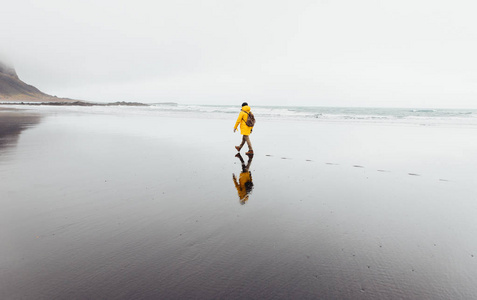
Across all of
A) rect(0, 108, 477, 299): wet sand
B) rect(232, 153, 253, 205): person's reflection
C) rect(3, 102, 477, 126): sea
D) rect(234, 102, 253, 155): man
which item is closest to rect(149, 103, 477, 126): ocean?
rect(3, 102, 477, 126): sea

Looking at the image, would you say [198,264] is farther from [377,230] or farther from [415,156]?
[415,156]

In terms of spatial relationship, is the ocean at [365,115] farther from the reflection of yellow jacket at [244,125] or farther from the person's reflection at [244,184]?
the person's reflection at [244,184]

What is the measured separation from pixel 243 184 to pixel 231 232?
297 centimetres

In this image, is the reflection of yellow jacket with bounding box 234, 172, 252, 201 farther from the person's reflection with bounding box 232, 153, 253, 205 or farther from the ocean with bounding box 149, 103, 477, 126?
the ocean with bounding box 149, 103, 477, 126

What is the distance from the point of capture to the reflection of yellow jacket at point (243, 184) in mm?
6538

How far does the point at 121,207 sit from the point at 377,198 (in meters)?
5.75

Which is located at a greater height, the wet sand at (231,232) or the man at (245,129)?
the man at (245,129)

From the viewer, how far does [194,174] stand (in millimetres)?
8430

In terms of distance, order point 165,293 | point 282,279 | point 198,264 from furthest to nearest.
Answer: point 198,264
point 282,279
point 165,293

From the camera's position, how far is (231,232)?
461cm

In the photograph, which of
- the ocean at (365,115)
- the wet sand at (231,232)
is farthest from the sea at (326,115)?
the wet sand at (231,232)

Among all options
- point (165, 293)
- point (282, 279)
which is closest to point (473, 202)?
point (282, 279)

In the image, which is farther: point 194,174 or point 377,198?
point 194,174

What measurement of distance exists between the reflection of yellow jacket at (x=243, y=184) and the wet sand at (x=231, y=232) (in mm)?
186
